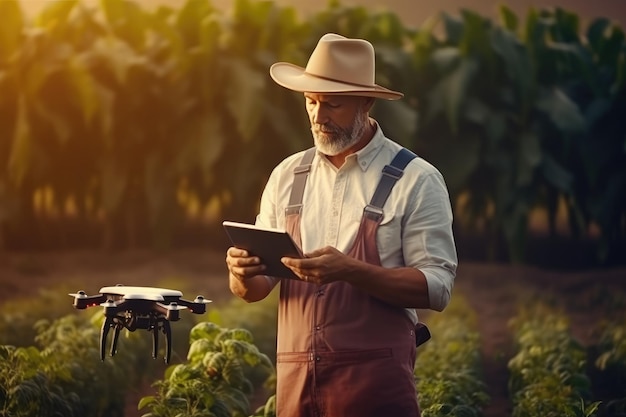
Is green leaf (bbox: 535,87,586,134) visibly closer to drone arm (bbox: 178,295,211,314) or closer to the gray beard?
the gray beard

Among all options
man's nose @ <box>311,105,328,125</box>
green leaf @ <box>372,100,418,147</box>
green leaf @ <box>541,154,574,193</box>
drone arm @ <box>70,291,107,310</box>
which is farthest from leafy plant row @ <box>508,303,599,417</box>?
green leaf @ <box>541,154,574,193</box>

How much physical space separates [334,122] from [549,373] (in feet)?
8.78

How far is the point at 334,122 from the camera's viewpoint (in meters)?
3.25

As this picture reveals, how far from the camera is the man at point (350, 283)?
317 cm

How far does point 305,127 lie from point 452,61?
1.26 metres

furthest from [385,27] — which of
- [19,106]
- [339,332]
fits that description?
[339,332]

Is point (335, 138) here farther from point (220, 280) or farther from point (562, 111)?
point (562, 111)

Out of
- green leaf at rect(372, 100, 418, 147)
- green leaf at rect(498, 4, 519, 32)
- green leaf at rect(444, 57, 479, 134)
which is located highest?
green leaf at rect(498, 4, 519, 32)

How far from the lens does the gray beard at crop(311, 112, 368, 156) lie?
324 centimetres

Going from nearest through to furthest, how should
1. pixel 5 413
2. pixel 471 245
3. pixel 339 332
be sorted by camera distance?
pixel 339 332
pixel 5 413
pixel 471 245

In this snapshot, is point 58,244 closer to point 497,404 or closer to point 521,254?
point 521,254

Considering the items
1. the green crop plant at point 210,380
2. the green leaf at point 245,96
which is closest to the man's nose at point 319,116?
the green crop plant at point 210,380

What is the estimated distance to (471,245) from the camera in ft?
37.5

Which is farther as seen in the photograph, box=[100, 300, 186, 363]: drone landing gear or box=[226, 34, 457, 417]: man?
box=[226, 34, 457, 417]: man
